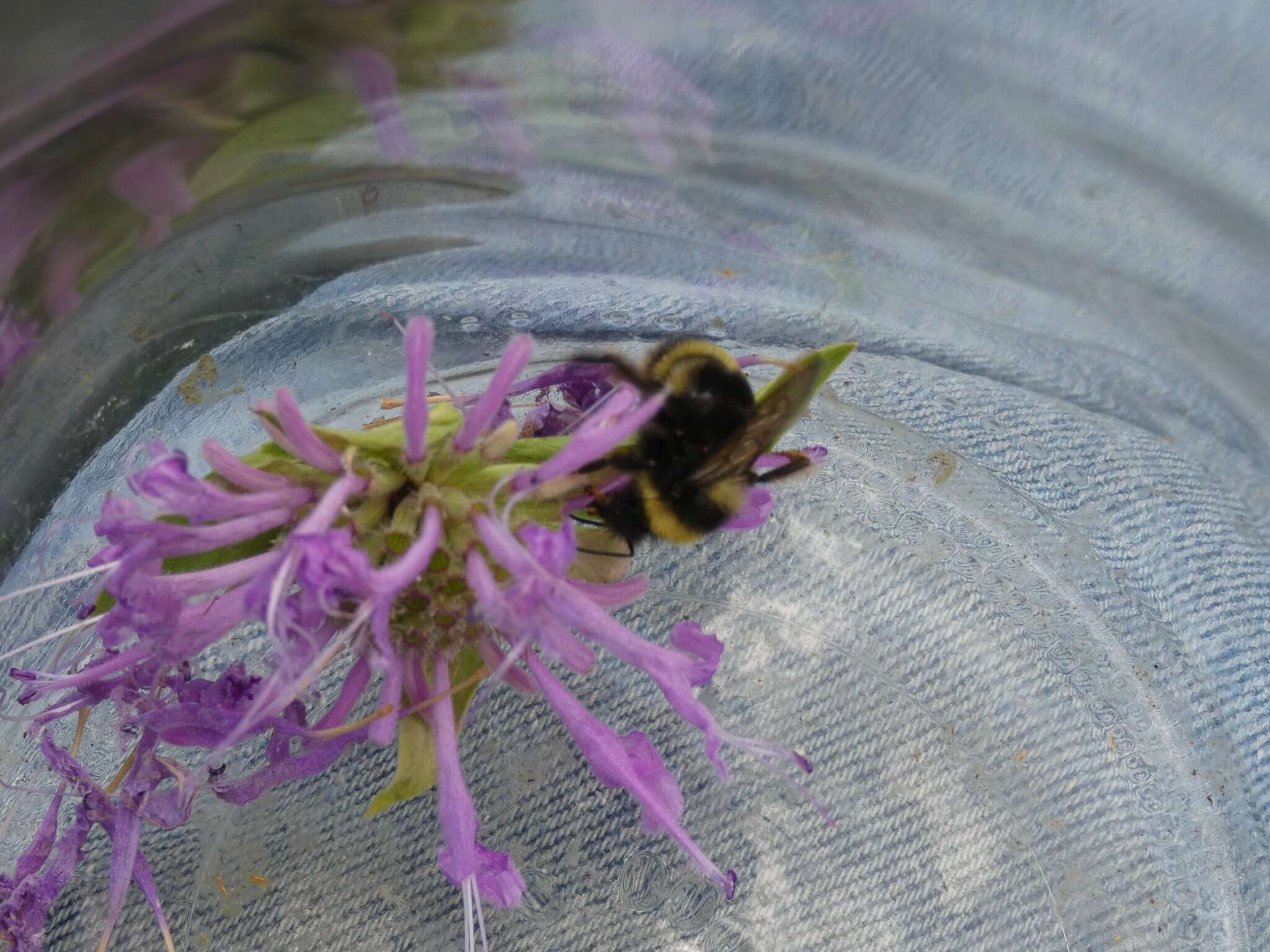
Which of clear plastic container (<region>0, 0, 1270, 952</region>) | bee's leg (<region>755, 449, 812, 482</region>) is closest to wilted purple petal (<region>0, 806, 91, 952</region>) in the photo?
clear plastic container (<region>0, 0, 1270, 952</region>)

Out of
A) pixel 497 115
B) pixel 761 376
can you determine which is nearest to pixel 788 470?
pixel 761 376

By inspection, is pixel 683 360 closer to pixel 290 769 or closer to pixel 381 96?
pixel 290 769

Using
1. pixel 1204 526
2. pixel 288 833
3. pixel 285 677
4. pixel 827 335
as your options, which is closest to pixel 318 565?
pixel 285 677

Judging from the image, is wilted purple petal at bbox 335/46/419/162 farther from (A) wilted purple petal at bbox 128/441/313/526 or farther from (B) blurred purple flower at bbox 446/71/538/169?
(A) wilted purple petal at bbox 128/441/313/526

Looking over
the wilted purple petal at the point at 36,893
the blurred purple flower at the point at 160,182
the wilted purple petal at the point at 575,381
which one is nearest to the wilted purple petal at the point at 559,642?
the wilted purple petal at the point at 575,381

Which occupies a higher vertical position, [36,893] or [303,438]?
[303,438]

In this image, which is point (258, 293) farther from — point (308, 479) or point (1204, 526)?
point (1204, 526)
